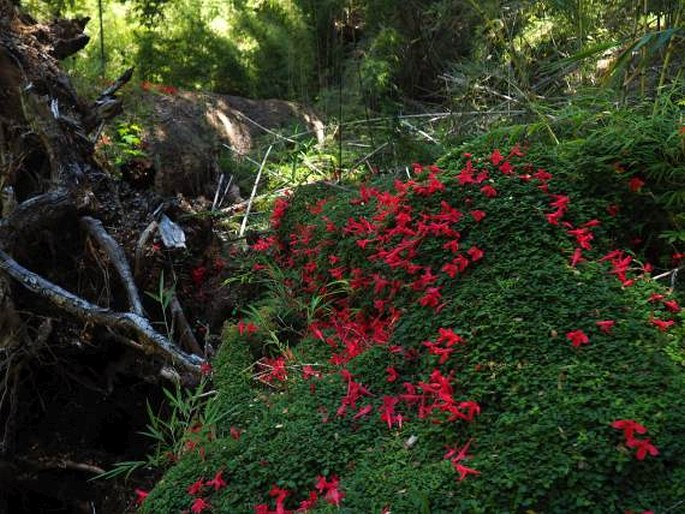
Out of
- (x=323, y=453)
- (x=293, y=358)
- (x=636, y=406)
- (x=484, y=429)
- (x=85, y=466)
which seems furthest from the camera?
(x=85, y=466)

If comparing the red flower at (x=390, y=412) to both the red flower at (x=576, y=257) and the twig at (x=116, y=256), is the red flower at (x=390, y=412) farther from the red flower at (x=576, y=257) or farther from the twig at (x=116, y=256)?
the twig at (x=116, y=256)

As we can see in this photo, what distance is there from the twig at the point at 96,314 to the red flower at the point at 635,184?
68.9 inches

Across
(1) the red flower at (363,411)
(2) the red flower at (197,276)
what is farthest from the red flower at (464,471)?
(2) the red flower at (197,276)

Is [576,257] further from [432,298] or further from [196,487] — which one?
[196,487]

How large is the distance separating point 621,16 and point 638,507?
11.1 feet

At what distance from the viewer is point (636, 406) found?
1.67m

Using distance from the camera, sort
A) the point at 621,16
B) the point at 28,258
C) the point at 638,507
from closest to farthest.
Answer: the point at 638,507 → the point at 28,258 → the point at 621,16

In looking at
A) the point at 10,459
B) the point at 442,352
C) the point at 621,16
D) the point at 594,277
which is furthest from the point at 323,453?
the point at 621,16

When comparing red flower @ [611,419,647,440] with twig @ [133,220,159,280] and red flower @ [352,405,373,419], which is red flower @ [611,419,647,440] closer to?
red flower @ [352,405,373,419]

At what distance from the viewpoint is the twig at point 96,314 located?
271 cm

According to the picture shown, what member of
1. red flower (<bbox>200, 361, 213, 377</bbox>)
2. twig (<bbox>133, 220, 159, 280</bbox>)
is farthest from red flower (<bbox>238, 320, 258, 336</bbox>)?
twig (<bbox>133, 220, 159, 280</bbox>)

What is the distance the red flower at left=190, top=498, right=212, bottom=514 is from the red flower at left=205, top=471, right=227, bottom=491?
0.05 meters

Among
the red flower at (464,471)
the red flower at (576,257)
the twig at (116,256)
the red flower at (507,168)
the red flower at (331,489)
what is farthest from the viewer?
the twig at (116,256)

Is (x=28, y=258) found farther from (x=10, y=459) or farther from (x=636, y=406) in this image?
(x=636, y=406)
